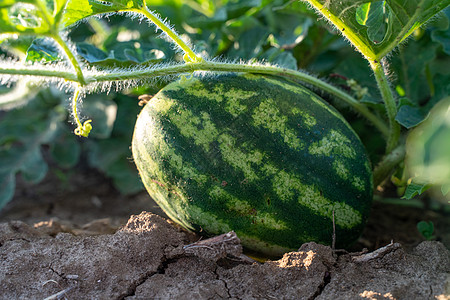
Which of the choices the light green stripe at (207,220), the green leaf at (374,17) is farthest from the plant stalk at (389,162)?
the light green stripe at (207,220)

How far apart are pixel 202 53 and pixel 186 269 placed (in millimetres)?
1276

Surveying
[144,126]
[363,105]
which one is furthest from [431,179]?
[144,126]

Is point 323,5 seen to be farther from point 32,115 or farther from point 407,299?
point 32,115

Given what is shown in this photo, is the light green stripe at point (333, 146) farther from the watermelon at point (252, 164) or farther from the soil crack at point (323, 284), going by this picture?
the soil crack at point (323, 284)

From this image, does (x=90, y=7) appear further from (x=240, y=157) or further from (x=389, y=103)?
(x=389, y=103)

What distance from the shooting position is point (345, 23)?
1794 millimetres

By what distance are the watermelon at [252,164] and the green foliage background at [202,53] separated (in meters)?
0.37

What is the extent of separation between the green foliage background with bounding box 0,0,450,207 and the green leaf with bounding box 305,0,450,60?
0.02 metres

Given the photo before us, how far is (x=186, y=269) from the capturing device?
175 cm

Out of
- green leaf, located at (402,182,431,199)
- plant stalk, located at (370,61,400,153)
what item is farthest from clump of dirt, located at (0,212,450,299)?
plant stalk, located at (370,61,400,153)

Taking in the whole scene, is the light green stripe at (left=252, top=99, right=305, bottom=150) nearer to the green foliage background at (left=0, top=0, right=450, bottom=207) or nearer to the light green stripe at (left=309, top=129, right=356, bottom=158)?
the light green stripe at (left=309, top=129, right=356, bottom=158)

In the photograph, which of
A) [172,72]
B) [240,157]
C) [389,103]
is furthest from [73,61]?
[389,103]

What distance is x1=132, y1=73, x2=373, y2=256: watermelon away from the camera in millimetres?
1779

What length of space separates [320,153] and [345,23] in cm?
57
